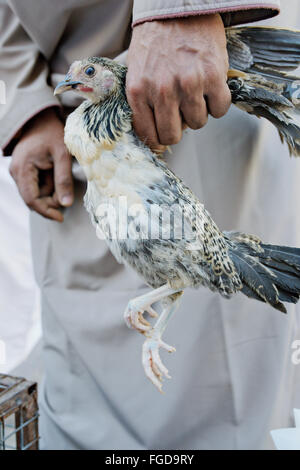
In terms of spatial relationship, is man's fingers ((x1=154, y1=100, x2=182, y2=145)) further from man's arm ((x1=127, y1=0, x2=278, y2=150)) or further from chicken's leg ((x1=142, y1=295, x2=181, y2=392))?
chicken's leg ((x1=142, y1=295, x2=181, y2=392))

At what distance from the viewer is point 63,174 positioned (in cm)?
48

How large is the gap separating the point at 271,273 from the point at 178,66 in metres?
0.16

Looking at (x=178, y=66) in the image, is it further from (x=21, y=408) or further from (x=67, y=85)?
(x=21, y=408)

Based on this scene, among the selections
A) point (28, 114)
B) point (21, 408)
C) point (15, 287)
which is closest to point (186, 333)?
point (21, 408)

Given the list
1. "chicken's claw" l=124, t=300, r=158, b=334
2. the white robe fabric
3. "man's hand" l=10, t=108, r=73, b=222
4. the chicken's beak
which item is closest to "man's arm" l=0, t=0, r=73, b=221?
"man's hand" l=10, t=108, r=73, b=222

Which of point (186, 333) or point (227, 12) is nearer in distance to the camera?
point (227, 12)

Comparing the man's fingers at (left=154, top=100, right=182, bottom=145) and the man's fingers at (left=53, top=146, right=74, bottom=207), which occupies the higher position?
the man's fingers at (left=154, top=100, right=182, bottom=145)

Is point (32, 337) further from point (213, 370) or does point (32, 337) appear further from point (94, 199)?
point (94, 199)

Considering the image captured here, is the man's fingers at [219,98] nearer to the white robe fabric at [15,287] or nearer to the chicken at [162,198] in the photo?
the chicken at [162,198]

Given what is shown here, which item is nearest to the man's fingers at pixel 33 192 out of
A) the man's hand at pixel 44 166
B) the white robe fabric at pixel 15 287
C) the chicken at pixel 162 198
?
the man's hand at pixel 44 166

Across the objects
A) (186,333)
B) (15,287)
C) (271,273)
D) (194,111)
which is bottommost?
(15,287)

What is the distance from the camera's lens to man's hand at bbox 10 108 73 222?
18.0 inches

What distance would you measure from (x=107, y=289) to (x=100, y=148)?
30 centimetres

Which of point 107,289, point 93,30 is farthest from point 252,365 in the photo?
point 93,30
